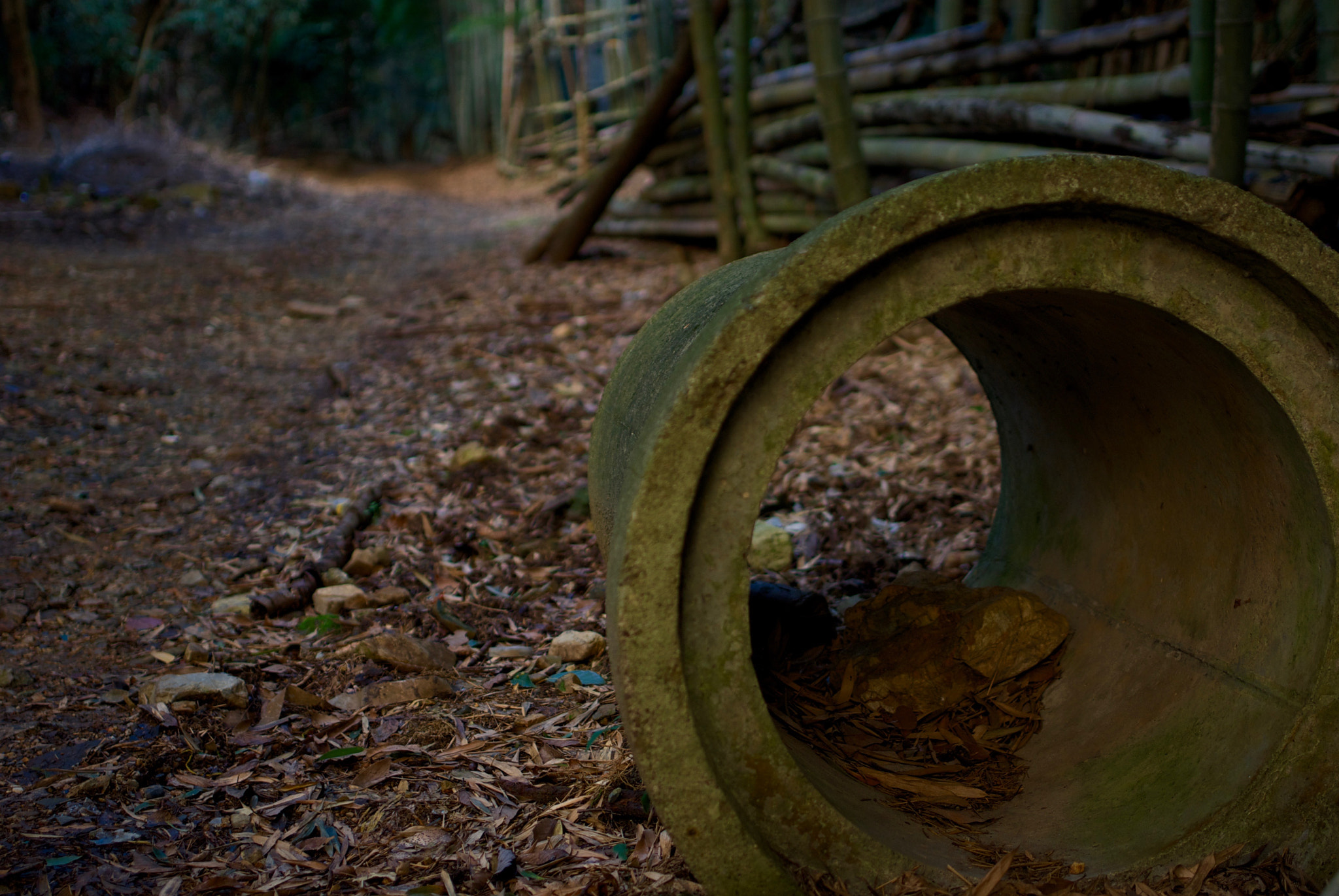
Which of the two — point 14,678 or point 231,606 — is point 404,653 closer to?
point 231,606

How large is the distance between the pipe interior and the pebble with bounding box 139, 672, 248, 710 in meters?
1.48

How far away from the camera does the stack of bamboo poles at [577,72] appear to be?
13.6 metres

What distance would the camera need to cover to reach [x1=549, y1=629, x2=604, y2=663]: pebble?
295cm

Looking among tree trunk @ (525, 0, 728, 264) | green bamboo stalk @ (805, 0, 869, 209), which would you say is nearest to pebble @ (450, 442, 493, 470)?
green bamboo stalk @ (805, 0, 869, 209)

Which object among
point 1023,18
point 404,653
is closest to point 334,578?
point 404,653

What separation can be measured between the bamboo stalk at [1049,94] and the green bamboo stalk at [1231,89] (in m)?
0.83

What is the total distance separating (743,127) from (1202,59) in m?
3.65

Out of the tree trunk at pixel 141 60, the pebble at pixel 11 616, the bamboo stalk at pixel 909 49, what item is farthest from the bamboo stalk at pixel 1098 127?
the tree trunk at pixel 141 60

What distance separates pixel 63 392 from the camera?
17.4ft

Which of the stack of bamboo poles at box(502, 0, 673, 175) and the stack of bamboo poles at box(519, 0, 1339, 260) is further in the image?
the stack of bamboo poles at box(502, 0, 673, 175)

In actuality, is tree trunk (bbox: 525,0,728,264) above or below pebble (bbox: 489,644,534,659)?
above

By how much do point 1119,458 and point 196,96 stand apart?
21130 mm

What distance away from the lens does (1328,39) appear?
371 centimetres

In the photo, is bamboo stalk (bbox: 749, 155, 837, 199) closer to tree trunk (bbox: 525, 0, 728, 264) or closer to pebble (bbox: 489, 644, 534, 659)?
tree trunk (bbox: 525, 0, 728, 264)
